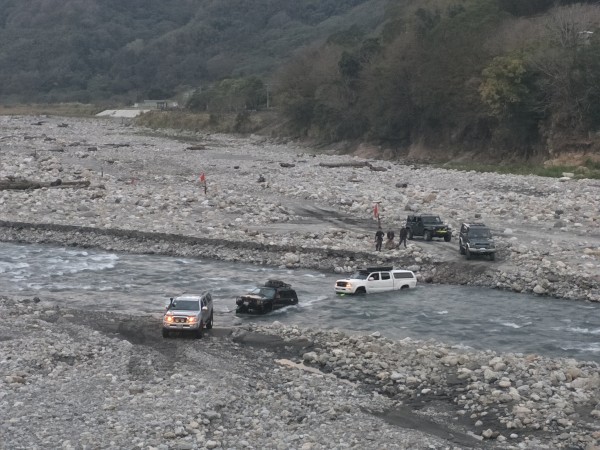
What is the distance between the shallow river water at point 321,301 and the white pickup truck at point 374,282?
Result: 1.05 ft

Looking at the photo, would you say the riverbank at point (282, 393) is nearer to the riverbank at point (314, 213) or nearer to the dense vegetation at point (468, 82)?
the riverbank at point (314, 213)

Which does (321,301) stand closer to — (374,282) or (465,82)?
(374,282)

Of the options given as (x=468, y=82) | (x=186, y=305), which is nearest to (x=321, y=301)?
(x=186, y=305)

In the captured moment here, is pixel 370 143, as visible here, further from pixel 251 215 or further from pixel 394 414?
pixel 394 414

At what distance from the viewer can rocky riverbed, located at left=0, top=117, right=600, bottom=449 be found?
17.8 metres

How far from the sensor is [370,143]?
87.3 metres

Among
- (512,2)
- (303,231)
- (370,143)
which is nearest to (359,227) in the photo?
(303,231)

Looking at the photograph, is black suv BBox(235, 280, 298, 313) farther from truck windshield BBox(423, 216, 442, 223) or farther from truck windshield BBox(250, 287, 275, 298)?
truck windshield BBox(423, 216, 442, 223)

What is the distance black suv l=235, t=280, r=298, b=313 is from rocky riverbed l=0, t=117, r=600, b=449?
2046 millimetres

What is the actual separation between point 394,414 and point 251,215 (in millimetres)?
26116

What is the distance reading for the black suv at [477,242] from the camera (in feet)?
112

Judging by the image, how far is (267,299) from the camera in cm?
2789

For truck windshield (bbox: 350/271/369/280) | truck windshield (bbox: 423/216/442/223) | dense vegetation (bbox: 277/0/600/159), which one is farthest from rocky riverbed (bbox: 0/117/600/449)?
dense vegetation (bbox: 277/0/600/159)

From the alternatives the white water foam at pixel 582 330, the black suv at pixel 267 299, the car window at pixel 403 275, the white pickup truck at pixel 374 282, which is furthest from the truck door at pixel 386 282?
the white water foam at pixel 582 330
